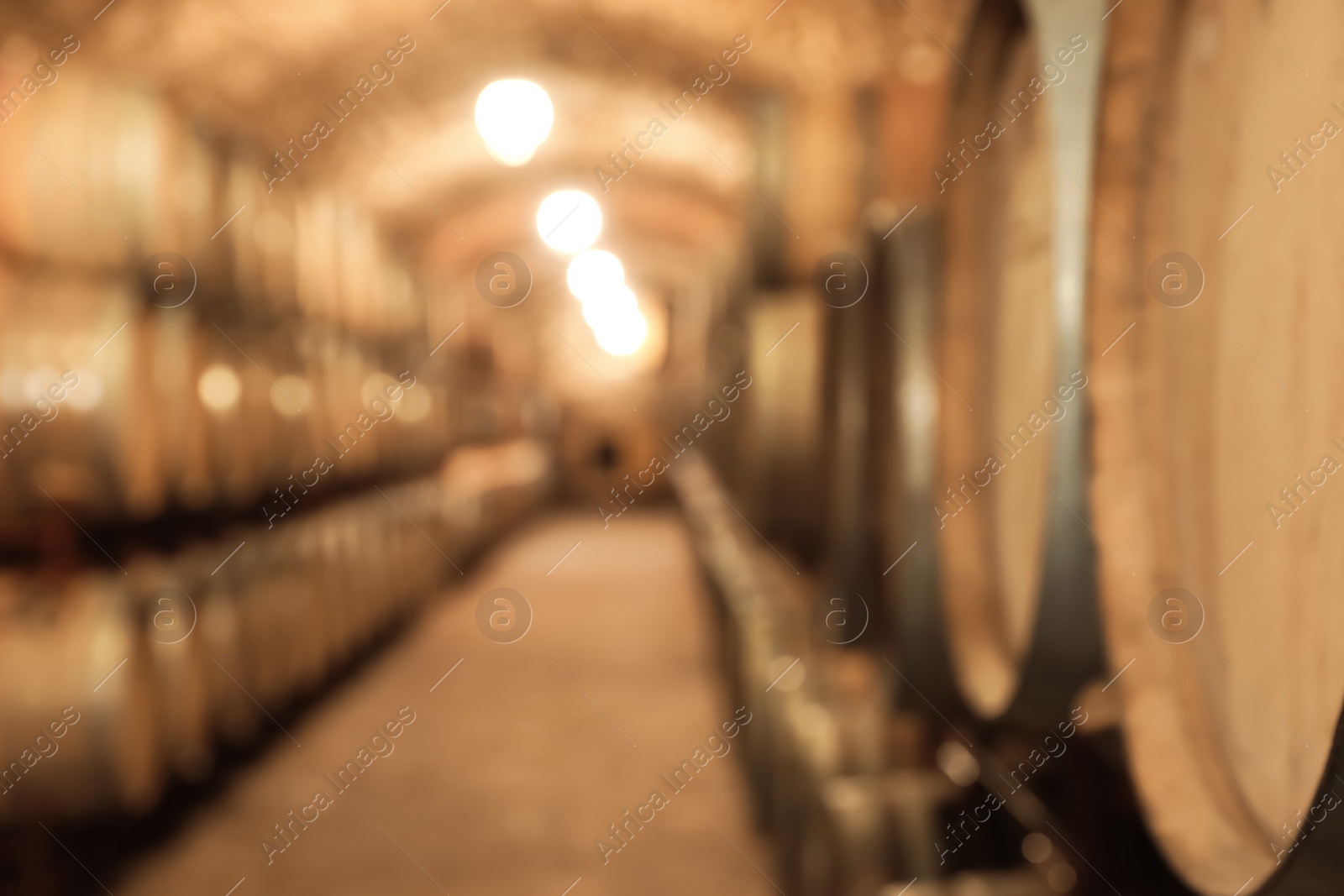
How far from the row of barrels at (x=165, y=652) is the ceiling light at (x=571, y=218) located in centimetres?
451

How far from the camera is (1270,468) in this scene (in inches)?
24.4

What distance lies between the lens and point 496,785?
361 centimetres

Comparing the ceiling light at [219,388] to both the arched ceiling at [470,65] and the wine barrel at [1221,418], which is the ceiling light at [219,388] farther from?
the wine barrel at [1221,418]

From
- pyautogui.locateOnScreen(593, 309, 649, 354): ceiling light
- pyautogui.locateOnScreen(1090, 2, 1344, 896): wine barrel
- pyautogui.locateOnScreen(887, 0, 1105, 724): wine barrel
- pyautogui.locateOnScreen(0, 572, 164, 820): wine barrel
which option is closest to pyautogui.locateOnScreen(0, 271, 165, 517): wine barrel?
pyautogui.locateOnScreen(0, 572, 164, 820): wine barrel

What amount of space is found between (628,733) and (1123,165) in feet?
12.6

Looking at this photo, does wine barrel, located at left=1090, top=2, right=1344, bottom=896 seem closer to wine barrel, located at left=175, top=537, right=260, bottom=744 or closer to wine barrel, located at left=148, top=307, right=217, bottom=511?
wine barrel, located at left=148, top=307, right=217, bottom=511

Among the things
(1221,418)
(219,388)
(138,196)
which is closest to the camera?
(1221,418)

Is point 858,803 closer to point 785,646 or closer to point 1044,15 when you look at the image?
point 785,646

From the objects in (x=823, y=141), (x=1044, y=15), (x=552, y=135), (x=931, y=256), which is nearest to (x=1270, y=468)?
(x=1044, y=15)

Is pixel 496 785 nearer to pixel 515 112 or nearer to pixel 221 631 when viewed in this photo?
pixel 221 631

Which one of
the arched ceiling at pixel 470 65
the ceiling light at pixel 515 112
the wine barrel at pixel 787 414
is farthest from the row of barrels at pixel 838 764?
the ceiling light at pixel 515 112

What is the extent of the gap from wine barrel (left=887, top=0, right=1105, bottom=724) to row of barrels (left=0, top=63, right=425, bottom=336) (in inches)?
99.7

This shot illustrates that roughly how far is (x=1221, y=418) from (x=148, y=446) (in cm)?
293

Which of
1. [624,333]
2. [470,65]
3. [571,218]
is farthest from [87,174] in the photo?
[624,333]
